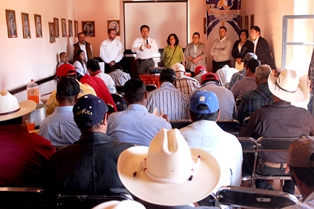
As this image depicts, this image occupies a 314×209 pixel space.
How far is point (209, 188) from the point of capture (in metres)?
1.43

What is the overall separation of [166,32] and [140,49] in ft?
6.48

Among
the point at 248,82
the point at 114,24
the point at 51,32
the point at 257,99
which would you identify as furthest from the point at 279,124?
the point at 114,24

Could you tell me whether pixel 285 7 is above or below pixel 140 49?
above

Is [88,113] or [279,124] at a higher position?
[88,113]

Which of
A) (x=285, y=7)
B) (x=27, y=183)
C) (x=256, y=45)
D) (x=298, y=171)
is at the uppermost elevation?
(x=285, y=7)

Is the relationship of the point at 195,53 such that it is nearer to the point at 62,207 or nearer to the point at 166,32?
the point at 166,32

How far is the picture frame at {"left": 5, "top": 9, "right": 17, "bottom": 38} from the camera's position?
6219mm

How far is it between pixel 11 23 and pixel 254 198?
5565mm

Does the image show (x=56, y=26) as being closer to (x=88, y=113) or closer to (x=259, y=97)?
(x=259, y=97)

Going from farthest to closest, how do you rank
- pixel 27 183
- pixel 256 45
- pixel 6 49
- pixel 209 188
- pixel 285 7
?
pixel 256 45, pixel 285 7, pixel 6 49, pixel 27 183, pixel 209 188

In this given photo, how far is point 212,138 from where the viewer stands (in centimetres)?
241

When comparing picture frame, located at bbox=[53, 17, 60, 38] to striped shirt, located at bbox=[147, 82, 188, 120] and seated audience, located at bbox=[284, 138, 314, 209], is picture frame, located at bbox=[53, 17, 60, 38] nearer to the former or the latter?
striped shirt, located at bbox=[147, 82, 188, 120]

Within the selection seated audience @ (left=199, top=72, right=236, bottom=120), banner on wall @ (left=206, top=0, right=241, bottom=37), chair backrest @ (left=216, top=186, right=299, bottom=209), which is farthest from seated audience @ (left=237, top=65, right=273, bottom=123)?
banner on wall @ (left=206, top=0, right=241, bottom=37)

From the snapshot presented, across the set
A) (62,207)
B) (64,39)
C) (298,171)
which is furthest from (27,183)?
(64,39)
